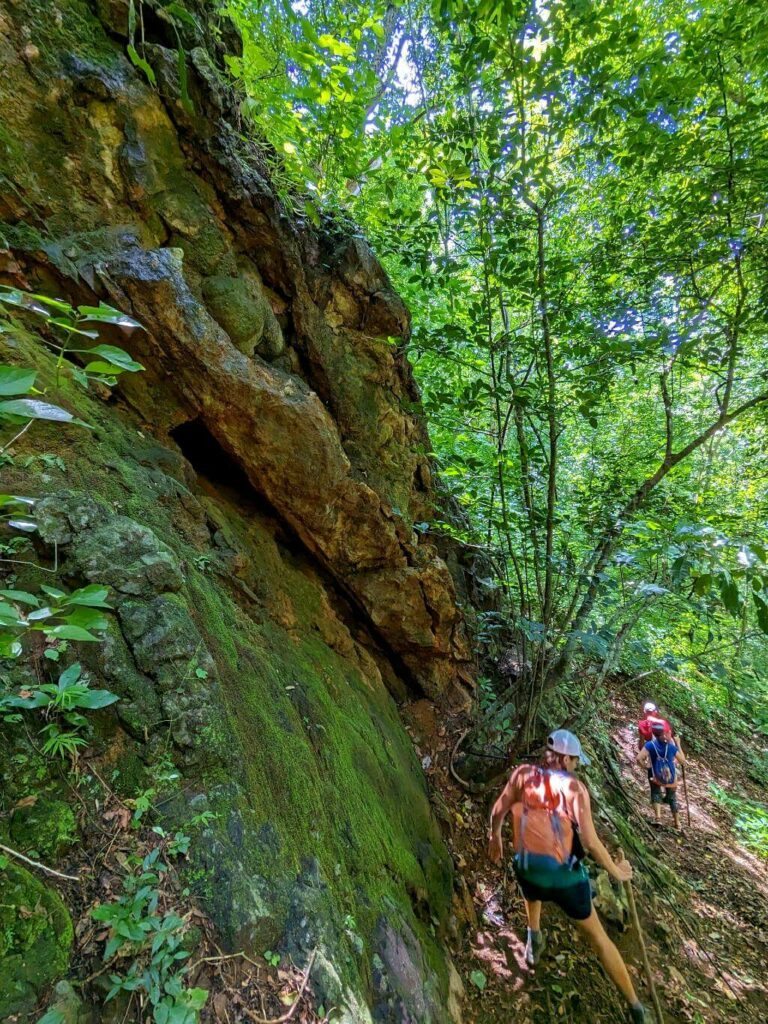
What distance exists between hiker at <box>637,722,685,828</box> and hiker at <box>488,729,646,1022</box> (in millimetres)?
4539

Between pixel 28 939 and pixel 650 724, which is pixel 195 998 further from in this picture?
pixel 650 724

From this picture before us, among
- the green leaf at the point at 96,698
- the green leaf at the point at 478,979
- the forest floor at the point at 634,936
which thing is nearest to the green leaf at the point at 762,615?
the green leaf at the point at 96,698

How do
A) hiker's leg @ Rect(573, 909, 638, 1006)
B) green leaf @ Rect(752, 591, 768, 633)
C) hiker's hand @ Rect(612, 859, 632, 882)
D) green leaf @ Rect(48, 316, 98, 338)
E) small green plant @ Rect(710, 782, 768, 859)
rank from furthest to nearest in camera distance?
small green plant @ Rect(710, 782, 768, 859) → hiker's leg @ Rect(573, 909, 638, 1006) → hiker's hand @ Rect(612, 859, 632, 882) → green leaf @ Rect(752, 591, 768, 633) → green leaf @ Rect(48, 316, 98, 338)

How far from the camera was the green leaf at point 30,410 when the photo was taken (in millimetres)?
1164

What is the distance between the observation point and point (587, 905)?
11.2 feet

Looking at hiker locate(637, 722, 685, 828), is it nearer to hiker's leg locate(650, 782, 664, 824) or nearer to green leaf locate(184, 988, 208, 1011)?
hiker's leg locate(650, 782, 664, 824)

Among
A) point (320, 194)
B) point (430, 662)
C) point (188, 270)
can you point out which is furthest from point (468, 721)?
point (320, 194)

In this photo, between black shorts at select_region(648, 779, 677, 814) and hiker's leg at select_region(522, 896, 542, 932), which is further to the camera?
black shorts at select_region(648, 779, 677, 814)

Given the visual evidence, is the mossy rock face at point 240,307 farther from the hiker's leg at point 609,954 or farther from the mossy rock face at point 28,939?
the hiker's leg at point 609,954

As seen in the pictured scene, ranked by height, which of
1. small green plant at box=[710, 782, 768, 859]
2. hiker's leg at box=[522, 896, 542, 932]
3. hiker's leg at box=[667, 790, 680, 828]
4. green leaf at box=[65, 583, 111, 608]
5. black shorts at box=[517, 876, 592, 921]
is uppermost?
green leaf at box=[65, 583, 111, 608]

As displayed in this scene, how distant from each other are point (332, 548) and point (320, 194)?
428cm

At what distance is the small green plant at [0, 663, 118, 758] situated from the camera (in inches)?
69.5

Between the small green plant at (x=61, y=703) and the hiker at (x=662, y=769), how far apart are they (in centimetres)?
871

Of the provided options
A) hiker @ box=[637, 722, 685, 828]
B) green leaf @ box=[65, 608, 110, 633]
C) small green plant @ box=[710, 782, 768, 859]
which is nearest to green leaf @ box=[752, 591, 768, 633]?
green leaf @ box=[65, 608, 110, 633]
